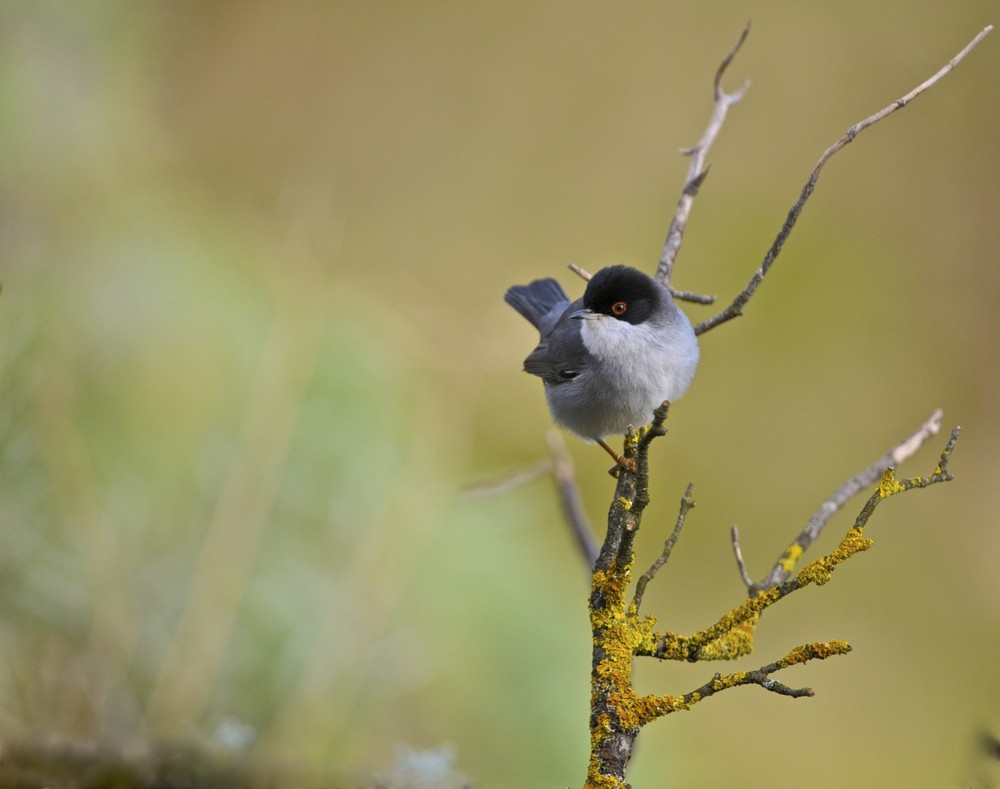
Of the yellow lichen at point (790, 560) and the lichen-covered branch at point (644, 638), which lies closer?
the lichen-covered branch at point (644, 638)

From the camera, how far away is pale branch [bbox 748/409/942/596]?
137 cm

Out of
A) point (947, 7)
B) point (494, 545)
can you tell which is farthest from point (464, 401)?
point (947, 7)

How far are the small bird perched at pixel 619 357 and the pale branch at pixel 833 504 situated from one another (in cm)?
97

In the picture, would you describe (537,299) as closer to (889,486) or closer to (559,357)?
(559,357)

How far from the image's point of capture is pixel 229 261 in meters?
4.09

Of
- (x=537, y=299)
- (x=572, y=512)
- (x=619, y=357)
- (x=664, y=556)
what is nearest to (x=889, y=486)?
(x=664, y=556)

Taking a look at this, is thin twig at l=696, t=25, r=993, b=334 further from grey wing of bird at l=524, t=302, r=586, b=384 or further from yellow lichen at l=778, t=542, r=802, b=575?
grey wing of bird at l=524, t=302, r=586, b=384

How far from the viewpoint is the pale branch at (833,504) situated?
1366 mm

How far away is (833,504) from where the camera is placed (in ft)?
4.77

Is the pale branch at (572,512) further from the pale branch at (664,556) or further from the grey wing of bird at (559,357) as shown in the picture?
the grey wing of bird at (559,357)

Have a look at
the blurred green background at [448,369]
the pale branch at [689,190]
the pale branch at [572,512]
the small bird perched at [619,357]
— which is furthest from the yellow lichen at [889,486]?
the small bird perched at [619,357]

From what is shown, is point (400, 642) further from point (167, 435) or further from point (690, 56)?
point (690, 56)

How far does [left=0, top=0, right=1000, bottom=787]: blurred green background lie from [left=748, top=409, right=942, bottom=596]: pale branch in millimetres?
318

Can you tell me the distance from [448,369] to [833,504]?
2055 mm
